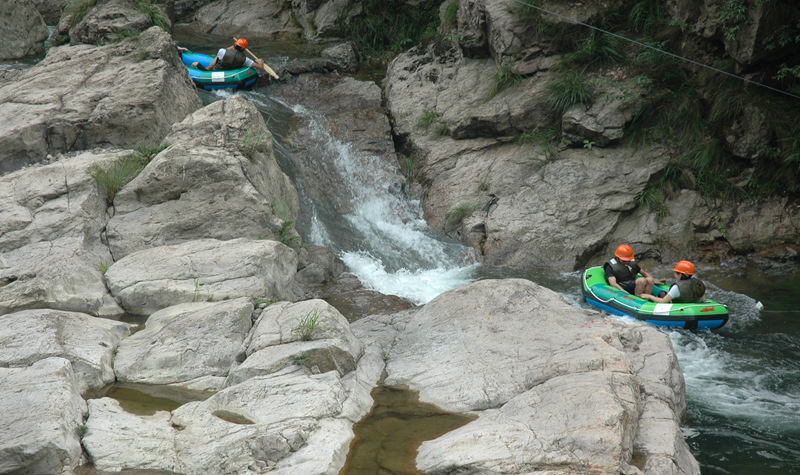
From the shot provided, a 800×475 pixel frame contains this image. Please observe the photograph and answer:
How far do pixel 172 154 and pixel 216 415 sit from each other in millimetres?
4075

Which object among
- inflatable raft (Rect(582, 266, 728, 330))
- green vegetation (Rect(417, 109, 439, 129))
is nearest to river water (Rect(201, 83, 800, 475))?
inflatable raft (Rect(582, 266, 728, 330))

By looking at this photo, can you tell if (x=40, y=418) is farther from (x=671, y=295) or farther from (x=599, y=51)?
(x=599, y=51)

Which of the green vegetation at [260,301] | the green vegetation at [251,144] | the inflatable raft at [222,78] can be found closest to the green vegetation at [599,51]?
the green vegetation at [251,144]

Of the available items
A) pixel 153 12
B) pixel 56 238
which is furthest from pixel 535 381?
pixel 153 12

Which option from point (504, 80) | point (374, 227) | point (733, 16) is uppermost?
point (733, 16)

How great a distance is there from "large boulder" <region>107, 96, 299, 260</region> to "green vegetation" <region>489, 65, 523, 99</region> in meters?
4.77

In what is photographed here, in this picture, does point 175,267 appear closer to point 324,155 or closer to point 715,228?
point 324,155

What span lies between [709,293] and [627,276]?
1288mm

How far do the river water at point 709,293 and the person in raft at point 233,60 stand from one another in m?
0.55

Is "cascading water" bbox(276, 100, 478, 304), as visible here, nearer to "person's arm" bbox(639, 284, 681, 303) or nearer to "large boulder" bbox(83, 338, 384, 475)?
"person's arm" bbox(639, 284, 681, 303)

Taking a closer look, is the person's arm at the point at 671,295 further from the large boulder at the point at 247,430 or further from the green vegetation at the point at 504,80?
the large boulder at the point at 247,430

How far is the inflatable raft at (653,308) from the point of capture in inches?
306

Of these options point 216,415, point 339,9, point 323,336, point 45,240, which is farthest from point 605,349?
point 339,9

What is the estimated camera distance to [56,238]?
683cm
